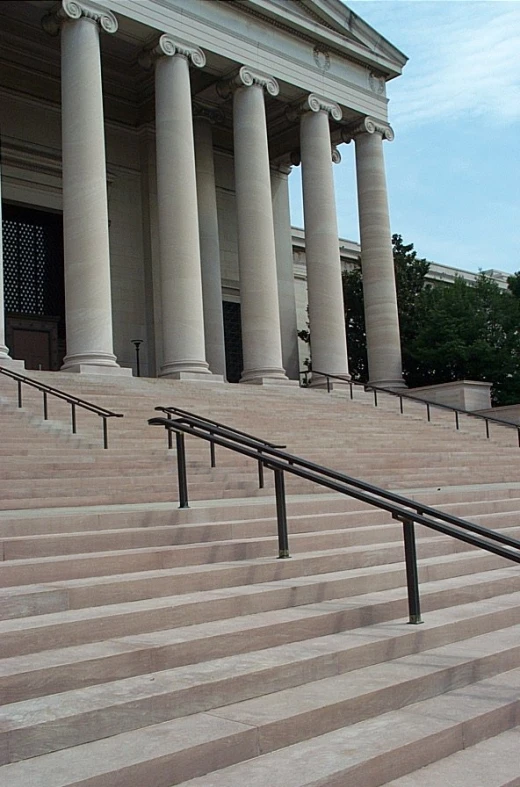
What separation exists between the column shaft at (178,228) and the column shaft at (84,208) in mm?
2564

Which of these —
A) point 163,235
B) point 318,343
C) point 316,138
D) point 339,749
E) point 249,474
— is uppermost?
point 316,138

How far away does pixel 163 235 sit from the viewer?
27391mm

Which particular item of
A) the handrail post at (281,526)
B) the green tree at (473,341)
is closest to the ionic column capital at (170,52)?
the green tree at (473,341)

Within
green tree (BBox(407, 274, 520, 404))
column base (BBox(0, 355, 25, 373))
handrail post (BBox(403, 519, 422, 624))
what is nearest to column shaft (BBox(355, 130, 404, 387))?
green tree (BBox(407, 274, 520, 404))

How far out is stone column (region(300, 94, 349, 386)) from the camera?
104 ft

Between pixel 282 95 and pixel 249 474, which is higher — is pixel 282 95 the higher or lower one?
the higher one

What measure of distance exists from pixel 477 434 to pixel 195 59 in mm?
15351

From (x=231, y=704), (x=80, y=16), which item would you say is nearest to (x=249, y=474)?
(x=231, y=704)

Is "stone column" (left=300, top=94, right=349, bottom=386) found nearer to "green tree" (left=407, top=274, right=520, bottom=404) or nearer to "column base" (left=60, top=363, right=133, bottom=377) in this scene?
"green tree" (left=407, top=274, right=520, bottom=404)

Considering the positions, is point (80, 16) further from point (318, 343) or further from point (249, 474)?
point (249, 474)

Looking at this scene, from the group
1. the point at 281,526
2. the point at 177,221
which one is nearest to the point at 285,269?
the point at 177,221

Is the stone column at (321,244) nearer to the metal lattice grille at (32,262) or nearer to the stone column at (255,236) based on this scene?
the stone column at (255,236)

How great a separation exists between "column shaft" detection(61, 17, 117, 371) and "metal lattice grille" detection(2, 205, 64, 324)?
25.4 ft

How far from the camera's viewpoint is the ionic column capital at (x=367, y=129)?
114 feet
